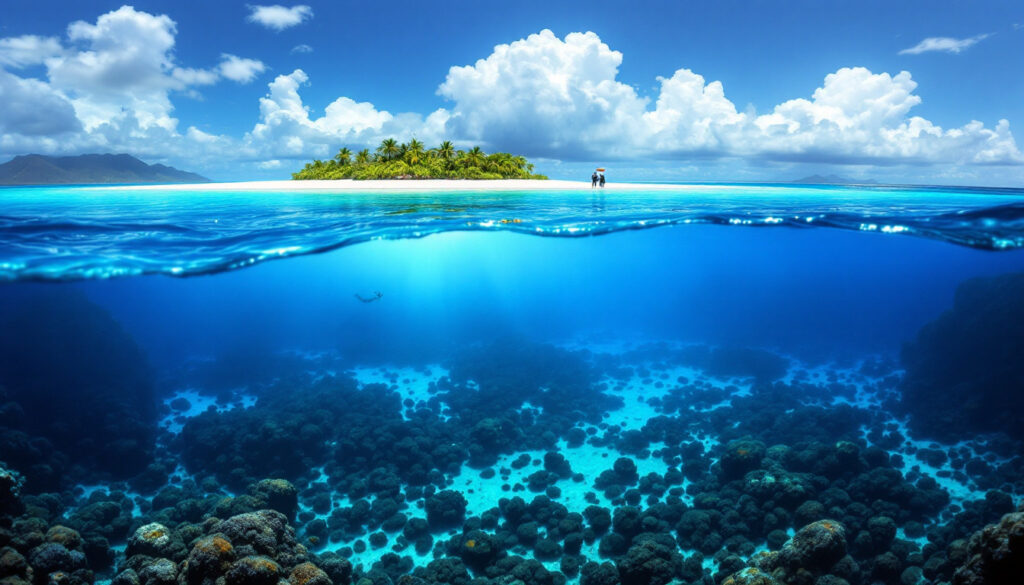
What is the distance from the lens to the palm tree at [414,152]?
138ft

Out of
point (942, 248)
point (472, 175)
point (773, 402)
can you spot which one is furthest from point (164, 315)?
point (942, 248)

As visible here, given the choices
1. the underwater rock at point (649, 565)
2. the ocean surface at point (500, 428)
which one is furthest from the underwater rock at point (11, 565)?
the underwater rock at point (649, 565)

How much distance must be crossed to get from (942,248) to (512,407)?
18.3 meters

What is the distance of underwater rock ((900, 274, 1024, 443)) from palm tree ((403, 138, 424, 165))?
37.6m

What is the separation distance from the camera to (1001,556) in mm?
4992

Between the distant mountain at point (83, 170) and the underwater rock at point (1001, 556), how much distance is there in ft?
519

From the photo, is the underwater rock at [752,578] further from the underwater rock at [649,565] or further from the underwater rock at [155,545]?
the underwater rock at [155,545]

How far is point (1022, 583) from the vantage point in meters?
4.89

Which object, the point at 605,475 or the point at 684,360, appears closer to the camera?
the point at 605,475

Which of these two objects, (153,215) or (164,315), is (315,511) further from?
(164,315)

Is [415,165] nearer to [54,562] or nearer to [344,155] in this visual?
[344,155]

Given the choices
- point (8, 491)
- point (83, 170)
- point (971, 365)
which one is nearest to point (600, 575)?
point (8, 491)

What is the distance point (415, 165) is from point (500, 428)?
100 ft

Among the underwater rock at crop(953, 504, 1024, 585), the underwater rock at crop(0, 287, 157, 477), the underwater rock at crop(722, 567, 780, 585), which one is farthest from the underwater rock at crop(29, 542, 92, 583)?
the underwater rock at crop(953, 504, 1024, 585)
